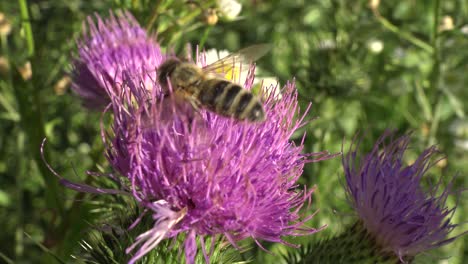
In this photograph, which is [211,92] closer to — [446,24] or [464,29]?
[464,29]

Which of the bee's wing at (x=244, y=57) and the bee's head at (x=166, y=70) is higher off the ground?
the bee's head at (x=166, y=70)

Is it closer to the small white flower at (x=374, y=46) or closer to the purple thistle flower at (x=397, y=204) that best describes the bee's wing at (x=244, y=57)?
the purple thistle flower at (x=397, y=204)

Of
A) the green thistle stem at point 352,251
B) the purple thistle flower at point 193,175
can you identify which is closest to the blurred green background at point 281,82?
the green thistle stem at point 352,251

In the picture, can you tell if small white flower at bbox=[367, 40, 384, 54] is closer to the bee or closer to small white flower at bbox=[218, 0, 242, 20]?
small white flower at bbox=[218, 0, 242, 20]

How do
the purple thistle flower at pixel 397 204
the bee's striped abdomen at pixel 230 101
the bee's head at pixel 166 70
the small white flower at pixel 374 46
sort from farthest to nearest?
the small white flower at pixel 374 46
the purple thistle flower at pixel 397 204
the bee's head at pixel 166 70
the bee's striped abdomen at pixel 230 101

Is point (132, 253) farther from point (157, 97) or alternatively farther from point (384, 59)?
point (384, 59)

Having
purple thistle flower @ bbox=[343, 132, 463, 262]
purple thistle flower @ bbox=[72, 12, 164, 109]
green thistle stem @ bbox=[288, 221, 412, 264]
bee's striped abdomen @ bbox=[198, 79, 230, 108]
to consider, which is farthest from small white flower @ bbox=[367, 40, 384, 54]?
bee's striped abdomen @ bbox=[198, 79, 230, 108]
